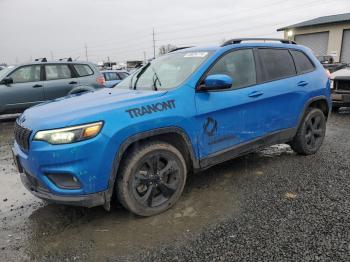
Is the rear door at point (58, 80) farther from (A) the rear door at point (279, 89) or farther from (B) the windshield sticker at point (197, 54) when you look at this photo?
(A) the rear door at point (279, 89)

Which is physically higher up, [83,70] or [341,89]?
[83,70]

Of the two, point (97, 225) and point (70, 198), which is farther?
point (97, 225)

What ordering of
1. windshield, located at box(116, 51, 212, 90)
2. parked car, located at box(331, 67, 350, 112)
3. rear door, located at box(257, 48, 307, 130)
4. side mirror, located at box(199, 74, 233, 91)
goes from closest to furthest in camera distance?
side mirror, located at box(199, 74, 233, 91) → windshield, located at box(116, 51, 212, 90) → rear door, located at box(257, 48, 307, 130) → parked car, located at box(331, 67, 350, 112)

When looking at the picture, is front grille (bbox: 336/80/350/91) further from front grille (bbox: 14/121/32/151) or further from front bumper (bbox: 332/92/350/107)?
front grille (bbox: 14/121/32/151)

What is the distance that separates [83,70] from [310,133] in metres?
6.91

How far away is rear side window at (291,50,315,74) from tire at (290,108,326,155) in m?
0.63

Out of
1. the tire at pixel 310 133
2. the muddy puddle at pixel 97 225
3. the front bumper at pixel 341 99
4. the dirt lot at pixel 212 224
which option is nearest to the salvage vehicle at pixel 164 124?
the tire at pixel 310 133

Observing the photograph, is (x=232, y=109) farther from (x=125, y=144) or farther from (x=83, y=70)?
(x=83, y=70)

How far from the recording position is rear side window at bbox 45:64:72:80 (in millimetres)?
9312

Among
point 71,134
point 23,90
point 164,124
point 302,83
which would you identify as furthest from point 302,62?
point 23,90

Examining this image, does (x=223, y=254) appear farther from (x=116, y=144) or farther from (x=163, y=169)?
(x=116, y=144)

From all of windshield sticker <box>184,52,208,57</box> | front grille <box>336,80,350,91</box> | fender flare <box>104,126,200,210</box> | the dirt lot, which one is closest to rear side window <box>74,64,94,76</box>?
the dirt lot

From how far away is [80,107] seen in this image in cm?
329

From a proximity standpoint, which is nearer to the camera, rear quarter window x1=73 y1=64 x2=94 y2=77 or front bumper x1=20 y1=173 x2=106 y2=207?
front bumper x1=20 y1=173 x2=106 y2=207
